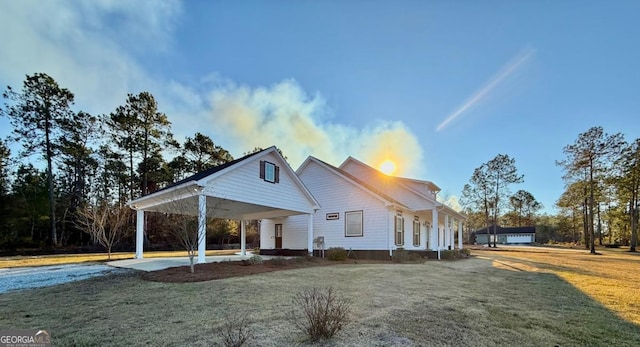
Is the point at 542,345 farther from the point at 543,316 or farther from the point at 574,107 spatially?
the point at 574,107

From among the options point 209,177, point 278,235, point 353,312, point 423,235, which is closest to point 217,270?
point 209,177

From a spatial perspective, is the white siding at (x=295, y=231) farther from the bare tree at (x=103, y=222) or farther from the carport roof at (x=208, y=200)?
the bare tree at (x=103, y=222)

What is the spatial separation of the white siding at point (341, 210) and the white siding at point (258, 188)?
2286mm

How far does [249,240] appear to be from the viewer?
39281 millimetres

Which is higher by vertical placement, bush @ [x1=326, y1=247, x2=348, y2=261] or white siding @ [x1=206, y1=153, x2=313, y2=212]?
white siding @ [x1=206, y1=153, x2=313, y2=212]

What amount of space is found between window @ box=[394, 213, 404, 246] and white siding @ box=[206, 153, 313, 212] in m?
4.88

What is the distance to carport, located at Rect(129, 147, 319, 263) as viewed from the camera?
11117 mm

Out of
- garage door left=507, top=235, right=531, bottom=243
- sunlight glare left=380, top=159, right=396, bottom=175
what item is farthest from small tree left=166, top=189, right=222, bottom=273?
garage door left=507, top=235, right=531, bottom=243

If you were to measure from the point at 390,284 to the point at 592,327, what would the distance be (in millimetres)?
4304

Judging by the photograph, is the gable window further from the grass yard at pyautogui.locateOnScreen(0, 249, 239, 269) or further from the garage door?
the garage door

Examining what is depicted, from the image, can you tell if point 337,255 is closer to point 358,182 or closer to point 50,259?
point 358,182

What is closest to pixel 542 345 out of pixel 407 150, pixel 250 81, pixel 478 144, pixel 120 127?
pixel 250 81

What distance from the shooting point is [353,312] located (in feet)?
17.4

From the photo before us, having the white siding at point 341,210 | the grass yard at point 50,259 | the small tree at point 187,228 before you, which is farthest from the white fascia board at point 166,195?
the white siding at point 341,210
